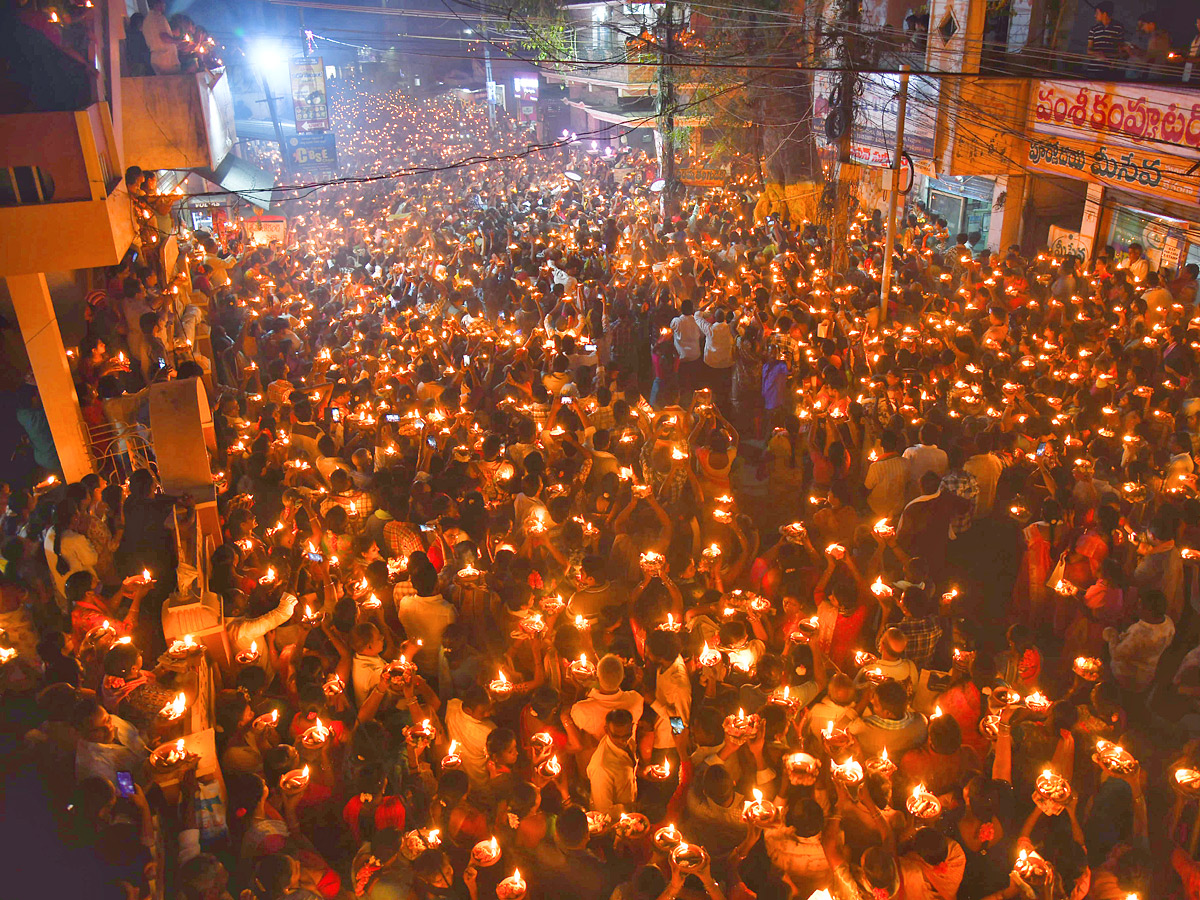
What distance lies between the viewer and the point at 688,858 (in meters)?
3.40

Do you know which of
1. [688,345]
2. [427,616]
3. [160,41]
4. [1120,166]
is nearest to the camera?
[427,616]

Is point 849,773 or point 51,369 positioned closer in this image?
point 849,773

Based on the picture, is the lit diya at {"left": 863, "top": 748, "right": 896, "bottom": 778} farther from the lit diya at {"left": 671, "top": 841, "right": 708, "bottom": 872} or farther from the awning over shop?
the awning over shop

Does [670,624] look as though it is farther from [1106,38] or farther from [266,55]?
[266,55]

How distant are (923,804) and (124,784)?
359 centimetres

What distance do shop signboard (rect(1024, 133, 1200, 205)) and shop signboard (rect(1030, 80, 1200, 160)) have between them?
0.11 m

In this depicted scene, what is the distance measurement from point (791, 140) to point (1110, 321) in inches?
540

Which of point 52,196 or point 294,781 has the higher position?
point 52,196

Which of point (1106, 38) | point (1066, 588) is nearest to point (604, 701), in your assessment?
point (1066, 588)

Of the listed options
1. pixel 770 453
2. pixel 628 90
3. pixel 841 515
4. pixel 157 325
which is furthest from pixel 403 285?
pixel 628 90

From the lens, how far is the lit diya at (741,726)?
161 inches

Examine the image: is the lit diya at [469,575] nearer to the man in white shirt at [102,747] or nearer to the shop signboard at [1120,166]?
the man in white shirt at [102,747]

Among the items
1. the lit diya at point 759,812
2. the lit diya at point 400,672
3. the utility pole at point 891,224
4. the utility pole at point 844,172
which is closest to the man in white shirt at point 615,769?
the lit diya at point 759,812

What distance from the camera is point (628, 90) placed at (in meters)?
32.6
